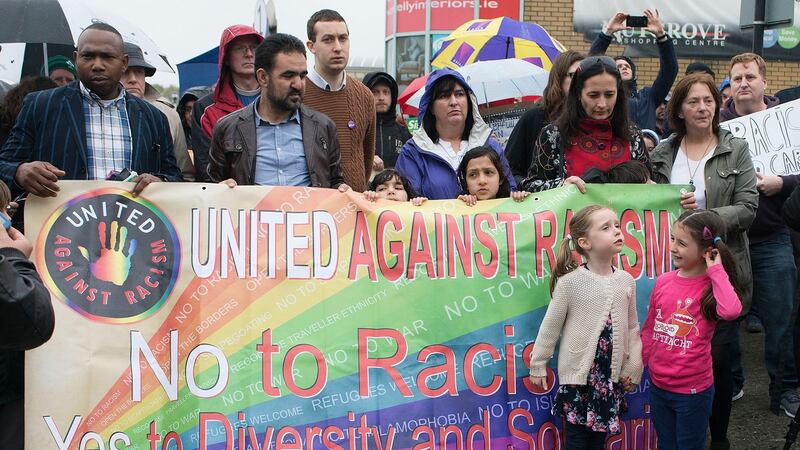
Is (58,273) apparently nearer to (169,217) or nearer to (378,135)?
(169,217)

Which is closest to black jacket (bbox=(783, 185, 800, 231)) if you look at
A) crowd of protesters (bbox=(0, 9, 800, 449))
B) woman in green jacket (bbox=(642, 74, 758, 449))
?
crowd of protesters (bbox=(0, 9, 800, 449))

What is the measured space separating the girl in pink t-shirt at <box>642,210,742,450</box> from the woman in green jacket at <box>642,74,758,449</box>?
425 mm

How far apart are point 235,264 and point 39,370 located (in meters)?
0.91

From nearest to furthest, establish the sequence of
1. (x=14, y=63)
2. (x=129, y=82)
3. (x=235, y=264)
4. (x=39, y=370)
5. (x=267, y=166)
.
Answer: (x=39, y=370)
(x=235, y=264)
(x=267, y=166)
(x=129, y=82)
(x=14, y=63)

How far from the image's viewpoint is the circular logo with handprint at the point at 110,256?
13.0 feet

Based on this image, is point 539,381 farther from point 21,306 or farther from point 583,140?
point 21,306

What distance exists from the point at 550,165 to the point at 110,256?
2102 millimetres

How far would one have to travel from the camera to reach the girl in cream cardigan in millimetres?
3902

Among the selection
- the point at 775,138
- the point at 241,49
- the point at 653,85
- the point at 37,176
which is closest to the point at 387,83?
the point at 653,85

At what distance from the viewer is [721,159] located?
4555 millimetres

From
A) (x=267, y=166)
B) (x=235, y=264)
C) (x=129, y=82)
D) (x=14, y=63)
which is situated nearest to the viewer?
(x=235, y=264)

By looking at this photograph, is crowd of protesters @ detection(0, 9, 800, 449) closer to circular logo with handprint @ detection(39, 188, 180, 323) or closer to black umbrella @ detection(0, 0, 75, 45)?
circular logo with handprint @ detection(39, 188, 180, 323)

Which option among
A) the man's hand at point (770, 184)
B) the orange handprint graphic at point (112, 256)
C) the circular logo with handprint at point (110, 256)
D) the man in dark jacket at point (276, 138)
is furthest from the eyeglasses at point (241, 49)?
the man's hand at point (770, 184)

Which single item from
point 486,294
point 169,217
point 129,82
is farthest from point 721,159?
point 129,82
